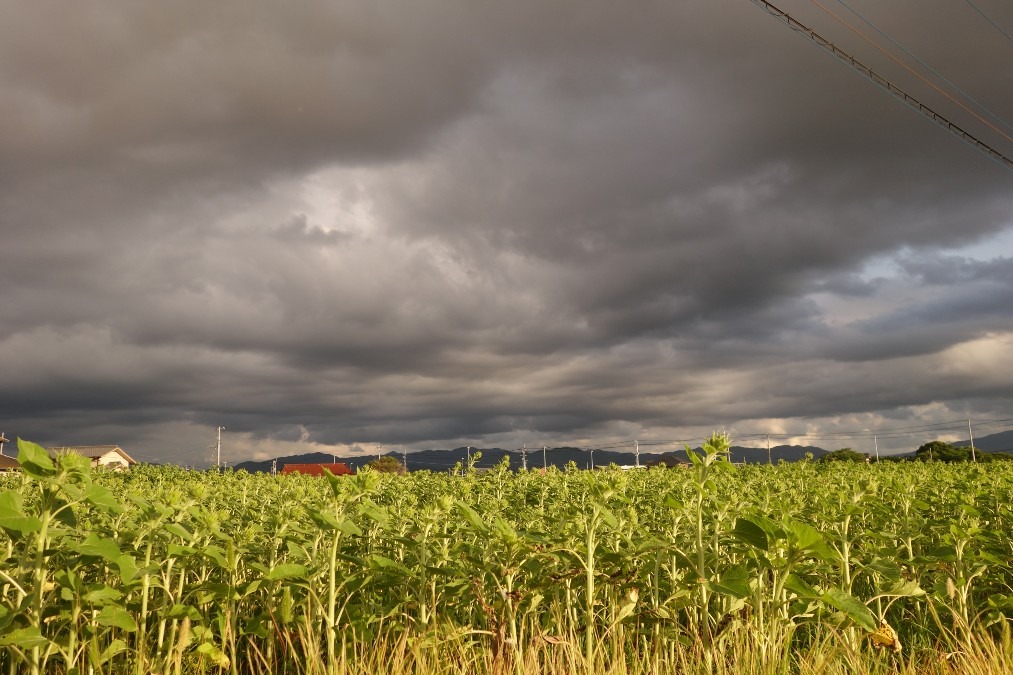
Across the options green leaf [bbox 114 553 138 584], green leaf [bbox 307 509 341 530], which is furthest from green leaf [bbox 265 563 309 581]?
green leaf [bbox 114 553 138 584]

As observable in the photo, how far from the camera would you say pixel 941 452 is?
38000 mm

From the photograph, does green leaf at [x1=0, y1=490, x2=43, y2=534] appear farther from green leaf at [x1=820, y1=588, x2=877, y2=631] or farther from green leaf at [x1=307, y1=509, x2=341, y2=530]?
green leaf at [x1=820, y1=588, x2=877, y2=631]

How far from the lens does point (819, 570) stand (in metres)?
4.67

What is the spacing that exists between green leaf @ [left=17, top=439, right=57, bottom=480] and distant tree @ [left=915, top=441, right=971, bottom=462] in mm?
39859

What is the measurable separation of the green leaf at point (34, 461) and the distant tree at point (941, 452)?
39859 mm

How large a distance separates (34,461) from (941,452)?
4244cm

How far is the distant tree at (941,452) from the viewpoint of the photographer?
36594 mm

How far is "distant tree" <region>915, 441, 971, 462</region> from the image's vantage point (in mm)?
36594

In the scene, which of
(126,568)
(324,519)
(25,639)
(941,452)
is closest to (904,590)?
(324,519)

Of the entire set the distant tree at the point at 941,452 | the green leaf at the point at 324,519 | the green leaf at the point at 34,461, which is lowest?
the distant tree at the point at 941,452

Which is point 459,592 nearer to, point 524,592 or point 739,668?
point 524,592

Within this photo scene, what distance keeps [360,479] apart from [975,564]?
4.54 m

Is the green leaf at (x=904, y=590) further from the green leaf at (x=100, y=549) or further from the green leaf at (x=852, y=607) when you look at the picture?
the green leaf at (x=100, y=549)

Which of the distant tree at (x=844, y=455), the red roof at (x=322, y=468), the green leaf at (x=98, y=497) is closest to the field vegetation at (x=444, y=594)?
the green leaf at (x=98, y=497)
